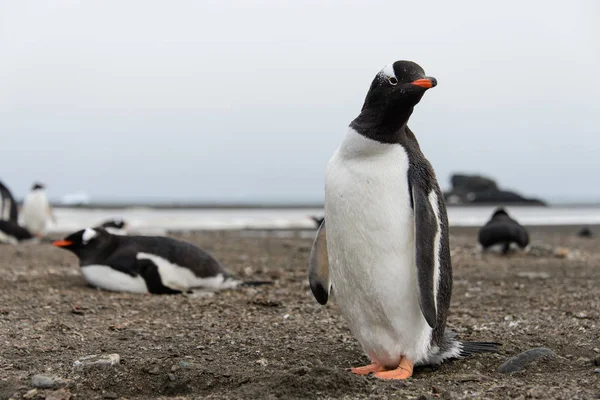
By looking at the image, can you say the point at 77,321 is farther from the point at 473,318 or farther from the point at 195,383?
the point at 473,318

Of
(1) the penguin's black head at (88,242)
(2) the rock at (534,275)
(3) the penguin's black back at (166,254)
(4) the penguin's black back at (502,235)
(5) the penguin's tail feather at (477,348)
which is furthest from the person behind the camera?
(4) the penguin's black back at (502,235)

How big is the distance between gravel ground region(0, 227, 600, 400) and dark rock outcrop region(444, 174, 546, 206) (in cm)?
3954

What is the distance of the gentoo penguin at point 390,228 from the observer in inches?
146

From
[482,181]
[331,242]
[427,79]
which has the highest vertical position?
[427,79]

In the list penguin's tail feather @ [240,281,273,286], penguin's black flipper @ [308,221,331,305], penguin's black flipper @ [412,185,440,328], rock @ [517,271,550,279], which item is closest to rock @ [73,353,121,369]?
penguin's black flipper @ [308,221,331,305]

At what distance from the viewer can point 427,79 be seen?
365cm

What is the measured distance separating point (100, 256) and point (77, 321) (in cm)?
212

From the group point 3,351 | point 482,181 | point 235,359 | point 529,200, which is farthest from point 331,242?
point 482,181

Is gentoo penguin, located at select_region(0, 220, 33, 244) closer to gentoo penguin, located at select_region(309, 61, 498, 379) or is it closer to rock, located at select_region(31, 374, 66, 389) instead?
rock, located at select_region(31, 374, 66, 389)

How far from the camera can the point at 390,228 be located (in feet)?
12.3

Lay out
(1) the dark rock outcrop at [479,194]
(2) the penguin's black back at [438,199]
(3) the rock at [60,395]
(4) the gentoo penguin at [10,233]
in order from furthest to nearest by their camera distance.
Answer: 1. (1) the dark rock outcrop at [479,194]
2. (4) the gentoo penguin at [10,233]
3. (2) the penguin's black back at [438,199]
4. (3) the rock at [60,395]

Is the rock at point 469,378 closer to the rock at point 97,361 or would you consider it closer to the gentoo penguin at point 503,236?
the rock at point 97,361

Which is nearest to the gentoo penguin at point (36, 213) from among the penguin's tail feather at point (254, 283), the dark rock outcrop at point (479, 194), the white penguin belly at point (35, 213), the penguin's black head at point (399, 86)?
the white penguin belly at point (35, 213)

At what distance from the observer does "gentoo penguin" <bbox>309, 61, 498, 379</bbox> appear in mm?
3701
